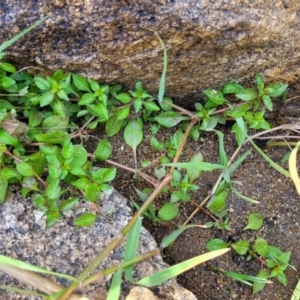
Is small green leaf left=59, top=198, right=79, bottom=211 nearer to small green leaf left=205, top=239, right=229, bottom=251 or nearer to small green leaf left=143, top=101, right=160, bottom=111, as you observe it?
small green leaf left=143, top=101, right=160, bottom=111

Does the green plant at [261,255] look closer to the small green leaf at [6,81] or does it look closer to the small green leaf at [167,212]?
the small green leaf at [167,212]

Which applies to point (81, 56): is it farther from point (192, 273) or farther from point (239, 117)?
point (192, 273)

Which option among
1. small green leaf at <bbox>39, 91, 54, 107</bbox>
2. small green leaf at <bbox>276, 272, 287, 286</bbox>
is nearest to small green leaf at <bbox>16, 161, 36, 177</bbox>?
small green leaf at <bbox>39, 91, 54, 107</bbox>

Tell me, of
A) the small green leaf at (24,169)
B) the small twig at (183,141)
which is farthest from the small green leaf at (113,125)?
the small green leaf at (24,169)

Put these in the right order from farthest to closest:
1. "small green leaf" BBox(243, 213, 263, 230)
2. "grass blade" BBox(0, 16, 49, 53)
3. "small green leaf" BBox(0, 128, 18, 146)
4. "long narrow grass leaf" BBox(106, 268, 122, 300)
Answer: "small green leaf" BBox(243, 213, 263, 230)
"small green leaf" BBox(0, 128, 18, 146)
"grass blade" BBox(0, 16, 49, 53)
"long narrow grass leaf" BBox(106, 268, 122, 300)

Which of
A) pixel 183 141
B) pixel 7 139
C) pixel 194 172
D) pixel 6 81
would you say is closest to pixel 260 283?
pixel 194 172

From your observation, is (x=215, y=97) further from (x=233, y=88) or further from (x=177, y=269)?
(x=177, y=269)

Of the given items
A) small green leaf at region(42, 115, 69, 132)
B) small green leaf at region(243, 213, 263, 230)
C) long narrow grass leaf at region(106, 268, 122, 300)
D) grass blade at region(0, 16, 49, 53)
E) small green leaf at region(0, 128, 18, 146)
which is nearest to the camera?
long narrow grass leaf at region(106, 268, 122, 300)
